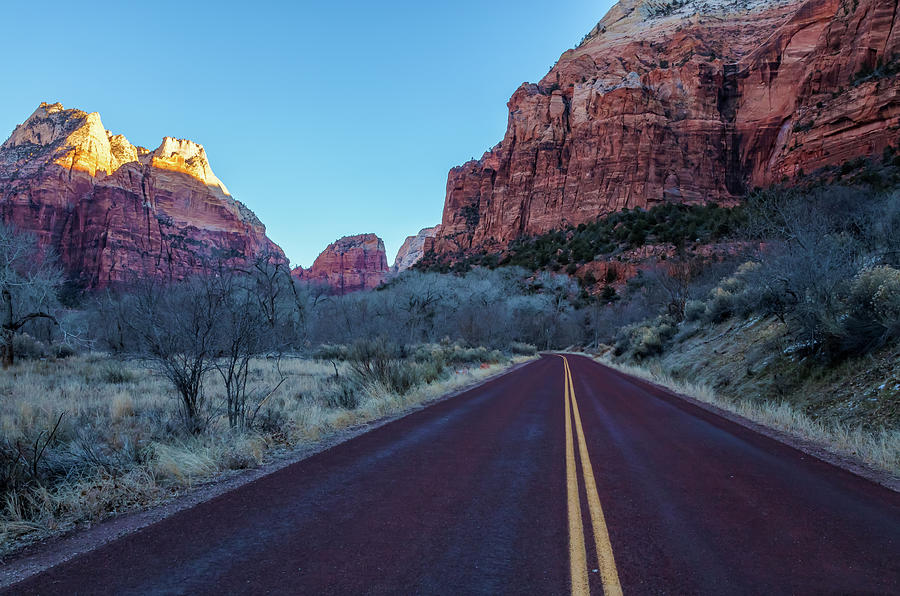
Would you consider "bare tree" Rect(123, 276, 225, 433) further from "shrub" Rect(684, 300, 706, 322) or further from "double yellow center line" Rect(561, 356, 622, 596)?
"shrub" Rect(684, 300, 706, 322)

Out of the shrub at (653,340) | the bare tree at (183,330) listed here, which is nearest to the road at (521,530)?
the bare tree at (183,330)

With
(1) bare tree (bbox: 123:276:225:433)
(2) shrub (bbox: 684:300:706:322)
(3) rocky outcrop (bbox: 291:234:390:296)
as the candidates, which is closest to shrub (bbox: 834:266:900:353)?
(1) bare tree (bbox: 123:276:225:433)

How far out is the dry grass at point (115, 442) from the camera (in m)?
4.29

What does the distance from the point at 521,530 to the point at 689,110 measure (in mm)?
96045

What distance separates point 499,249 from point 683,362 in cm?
7126

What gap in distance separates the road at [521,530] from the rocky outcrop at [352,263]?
153595mm

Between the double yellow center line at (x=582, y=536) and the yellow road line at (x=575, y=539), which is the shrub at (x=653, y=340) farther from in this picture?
the yellow road line at (x=575, y=539)

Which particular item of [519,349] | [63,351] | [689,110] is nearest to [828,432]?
[63,351]

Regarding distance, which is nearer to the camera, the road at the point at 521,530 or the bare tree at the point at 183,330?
the road at the point at 521,530

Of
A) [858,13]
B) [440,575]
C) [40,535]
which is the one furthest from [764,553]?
[858,13]

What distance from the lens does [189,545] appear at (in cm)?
344

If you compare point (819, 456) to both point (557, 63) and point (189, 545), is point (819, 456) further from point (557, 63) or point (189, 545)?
point (557, 63)

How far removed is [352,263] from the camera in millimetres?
169375

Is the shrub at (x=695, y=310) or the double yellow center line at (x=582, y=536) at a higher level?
the shrub at (x=695, y=310)
